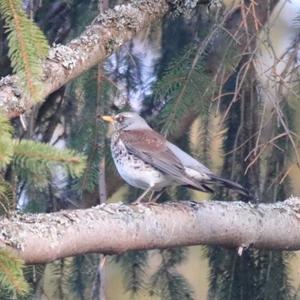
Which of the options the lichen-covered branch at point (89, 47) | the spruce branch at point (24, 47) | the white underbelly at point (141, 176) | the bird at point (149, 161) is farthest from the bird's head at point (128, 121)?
the spruce branch at point (24, 47)

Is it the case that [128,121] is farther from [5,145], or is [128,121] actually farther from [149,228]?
[5,145]

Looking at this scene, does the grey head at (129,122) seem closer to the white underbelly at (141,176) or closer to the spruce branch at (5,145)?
the white underbelly at (141,176)

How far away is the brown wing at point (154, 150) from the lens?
133 inches

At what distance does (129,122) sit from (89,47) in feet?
2.02

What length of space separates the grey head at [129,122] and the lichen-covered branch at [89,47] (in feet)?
1.09

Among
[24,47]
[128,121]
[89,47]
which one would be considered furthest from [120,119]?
[24,47]

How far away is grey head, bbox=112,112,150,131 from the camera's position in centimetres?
339

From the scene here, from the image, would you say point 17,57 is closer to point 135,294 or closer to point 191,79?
point 191,79

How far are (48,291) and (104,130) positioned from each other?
0.75 metres

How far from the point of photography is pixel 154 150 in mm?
3521

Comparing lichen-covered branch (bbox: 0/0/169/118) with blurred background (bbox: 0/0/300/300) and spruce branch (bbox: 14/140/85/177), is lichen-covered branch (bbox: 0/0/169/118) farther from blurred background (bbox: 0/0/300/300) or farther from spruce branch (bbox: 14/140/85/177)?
spruce branch (bbox: 14/140/85/177)

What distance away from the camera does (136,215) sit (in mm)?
2588

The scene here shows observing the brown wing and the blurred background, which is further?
the brown wing

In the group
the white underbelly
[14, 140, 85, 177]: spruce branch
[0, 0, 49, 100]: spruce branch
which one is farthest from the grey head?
[14, 140, 85, 177]: spruce branch
